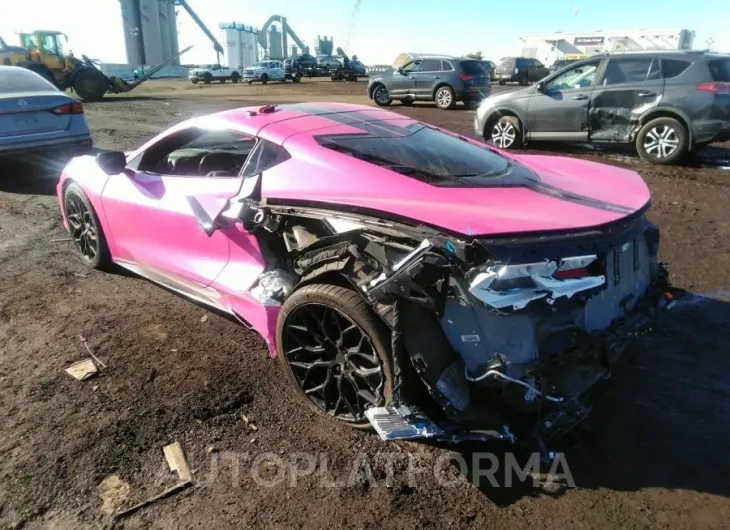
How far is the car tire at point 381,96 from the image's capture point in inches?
755

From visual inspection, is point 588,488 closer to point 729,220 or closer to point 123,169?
A: point 123,169

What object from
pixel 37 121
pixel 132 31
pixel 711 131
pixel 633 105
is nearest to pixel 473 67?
pixel 633 105

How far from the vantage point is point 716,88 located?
8.23 meters

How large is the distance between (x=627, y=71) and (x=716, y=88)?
1352 millimetres

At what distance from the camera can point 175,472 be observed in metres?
2.57

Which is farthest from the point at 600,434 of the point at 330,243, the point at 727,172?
the point at 727,172

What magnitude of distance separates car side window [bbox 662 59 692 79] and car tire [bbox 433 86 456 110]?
9.17 m

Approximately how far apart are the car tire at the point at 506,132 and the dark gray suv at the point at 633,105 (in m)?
0.02

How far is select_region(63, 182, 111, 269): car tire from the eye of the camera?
15.1ft

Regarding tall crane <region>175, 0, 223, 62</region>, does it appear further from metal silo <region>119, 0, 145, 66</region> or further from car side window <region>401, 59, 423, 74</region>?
car side window <region>401, 59, 423, 74</region>

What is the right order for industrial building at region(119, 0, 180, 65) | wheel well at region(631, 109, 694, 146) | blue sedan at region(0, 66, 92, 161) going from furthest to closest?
industrial building at region(119, 0, 180, 65) < wheel well at region(631, 109, 694, 146) < blue sedan at region(0, 66, 92, 161)

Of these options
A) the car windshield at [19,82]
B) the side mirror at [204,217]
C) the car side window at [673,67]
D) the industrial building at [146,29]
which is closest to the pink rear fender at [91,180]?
the side mirror at [204,217]

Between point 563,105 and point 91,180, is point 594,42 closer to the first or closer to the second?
point 563,105

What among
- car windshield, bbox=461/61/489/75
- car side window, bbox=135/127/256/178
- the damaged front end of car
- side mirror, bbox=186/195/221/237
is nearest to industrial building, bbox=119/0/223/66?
car windshield, bbox=461/61/489/75
